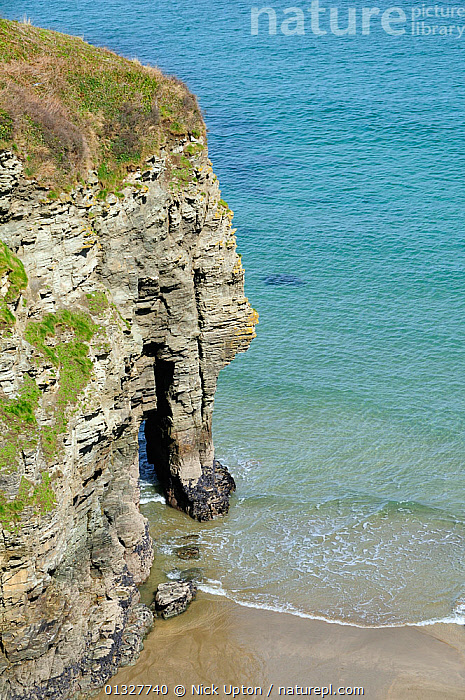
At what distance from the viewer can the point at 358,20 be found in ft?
286

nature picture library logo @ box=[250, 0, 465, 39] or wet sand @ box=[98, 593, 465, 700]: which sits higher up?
nature picture library logo @ box=[250, 0, 465, 39]

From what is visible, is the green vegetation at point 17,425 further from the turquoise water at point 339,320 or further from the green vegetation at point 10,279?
the turquoise water at point 339,320

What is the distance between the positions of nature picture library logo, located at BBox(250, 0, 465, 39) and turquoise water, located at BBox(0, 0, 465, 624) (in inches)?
76.6

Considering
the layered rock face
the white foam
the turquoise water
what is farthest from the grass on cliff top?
the turquoise water

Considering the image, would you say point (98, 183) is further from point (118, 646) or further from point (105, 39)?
point (105, 39)

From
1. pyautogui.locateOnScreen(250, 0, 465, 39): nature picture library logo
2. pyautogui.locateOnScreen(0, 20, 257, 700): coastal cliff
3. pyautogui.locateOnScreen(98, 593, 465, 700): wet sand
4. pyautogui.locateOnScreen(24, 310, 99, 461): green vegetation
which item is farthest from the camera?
pyautogui.locateOnScreen(250, 0, 465, 39): nature picture library logo

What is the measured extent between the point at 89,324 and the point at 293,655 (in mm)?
11005

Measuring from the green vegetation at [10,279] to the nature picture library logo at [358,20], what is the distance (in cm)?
6995

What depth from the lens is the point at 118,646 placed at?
25.1m

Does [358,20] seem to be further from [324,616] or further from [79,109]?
[324,616]

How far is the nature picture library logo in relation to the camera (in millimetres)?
83938

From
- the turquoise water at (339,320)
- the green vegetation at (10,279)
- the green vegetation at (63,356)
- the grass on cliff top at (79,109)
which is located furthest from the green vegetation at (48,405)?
the turquoise water at (339,320)

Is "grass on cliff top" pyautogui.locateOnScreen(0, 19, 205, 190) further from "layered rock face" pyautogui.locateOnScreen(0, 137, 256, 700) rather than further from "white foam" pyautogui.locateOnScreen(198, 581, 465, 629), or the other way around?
"white foam" pyautogui.locateOnScreen(198, 581, 465, 629)

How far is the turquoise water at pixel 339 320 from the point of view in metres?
30.2
